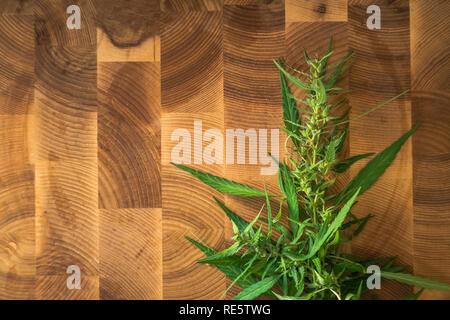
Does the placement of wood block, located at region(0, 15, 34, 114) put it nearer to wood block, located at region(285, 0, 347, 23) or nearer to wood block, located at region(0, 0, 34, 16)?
wood block, located at region(0, 0, 34, 16)

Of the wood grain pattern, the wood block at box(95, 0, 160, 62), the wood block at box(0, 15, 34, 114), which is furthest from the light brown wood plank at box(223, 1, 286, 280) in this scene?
the wood block at box(0, 15, 34, 114)

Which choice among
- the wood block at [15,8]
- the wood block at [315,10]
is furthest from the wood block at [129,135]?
the wood block at [315,10]

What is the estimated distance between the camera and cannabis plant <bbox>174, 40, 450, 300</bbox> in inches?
24.7

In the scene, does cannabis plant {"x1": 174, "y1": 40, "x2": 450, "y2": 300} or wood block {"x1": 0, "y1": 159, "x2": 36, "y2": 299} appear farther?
wood block {"x1": 0, "y1": 159, "x2": 36, "y2": 299}

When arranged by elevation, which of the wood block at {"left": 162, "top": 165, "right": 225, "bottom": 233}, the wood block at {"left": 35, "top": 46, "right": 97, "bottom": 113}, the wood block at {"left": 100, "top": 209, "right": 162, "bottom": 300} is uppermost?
the wood block at {"left": 35, "top": 46, "right": 97, "bottom": 113}

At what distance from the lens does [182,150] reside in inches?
30.9

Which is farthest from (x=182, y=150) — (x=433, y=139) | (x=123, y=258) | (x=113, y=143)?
(x=433, y=139)

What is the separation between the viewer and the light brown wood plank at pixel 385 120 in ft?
2.51

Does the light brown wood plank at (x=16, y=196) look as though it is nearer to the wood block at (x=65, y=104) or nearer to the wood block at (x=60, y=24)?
the wood block at (x=65, y=104)

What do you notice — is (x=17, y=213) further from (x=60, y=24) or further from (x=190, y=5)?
(x=190, y=5)

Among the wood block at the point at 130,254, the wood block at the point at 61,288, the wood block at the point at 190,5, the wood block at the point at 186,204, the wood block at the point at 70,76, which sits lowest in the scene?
the wood block at the point at 61,288

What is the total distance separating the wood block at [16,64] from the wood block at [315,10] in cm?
62

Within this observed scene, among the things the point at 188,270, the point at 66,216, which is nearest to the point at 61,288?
the point at 66,216

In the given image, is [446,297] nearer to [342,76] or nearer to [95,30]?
[342,76]
